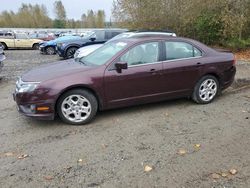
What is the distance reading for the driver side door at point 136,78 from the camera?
496 centimetres

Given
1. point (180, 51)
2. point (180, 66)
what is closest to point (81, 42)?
point (180, 51)

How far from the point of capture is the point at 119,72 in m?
4.96

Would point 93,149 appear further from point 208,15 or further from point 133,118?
point 208,15

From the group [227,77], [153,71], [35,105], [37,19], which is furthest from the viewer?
[37,19]

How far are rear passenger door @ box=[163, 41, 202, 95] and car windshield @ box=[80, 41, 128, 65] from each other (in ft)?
3.07

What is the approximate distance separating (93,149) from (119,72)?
5.23ft

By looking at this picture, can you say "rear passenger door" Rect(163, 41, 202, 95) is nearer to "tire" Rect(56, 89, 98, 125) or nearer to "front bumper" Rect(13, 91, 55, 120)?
"tire" Rect(56, 89, 98, 125)

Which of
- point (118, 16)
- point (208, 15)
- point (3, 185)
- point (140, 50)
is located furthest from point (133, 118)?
point (118, 16)

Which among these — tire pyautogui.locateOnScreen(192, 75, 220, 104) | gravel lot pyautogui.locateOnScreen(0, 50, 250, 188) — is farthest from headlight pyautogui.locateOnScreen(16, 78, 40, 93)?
tire pyautogui.locateOnScreen(192, 75, 220, 104)

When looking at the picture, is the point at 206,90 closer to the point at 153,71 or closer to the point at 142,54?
the point at 153,71

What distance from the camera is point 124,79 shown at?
499 centimetres

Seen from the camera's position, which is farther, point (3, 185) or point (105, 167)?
point (105, 167)

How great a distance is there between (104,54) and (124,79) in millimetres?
832

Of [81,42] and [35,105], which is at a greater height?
[81,42]
